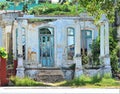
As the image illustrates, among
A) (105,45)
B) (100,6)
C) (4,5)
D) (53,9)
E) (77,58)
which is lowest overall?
(77,58)

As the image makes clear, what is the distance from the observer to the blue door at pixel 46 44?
33.5 meters

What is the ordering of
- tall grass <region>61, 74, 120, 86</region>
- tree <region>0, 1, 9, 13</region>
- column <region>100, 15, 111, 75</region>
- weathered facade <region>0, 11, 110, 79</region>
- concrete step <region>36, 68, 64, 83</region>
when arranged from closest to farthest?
1. tall grass <region>61, 74, 120, 86</region>
2. concrete step <region>36, 68, 64, 83</region>
3. column <region>100, 15, 111, 75</region>
4. weathered facade <region>0, 11, 110, 79</region>
5. tree <region>0, 1, 9, 13</region>

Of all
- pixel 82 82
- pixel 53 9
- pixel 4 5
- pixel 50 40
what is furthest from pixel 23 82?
pixel 4 5

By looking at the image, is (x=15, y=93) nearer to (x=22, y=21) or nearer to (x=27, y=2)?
(x=22, y=21)

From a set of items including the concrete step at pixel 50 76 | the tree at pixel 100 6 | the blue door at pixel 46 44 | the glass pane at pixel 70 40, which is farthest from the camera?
the glass pane at pixel 70 40

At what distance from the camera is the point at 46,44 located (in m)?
33.6

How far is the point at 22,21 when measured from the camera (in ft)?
104

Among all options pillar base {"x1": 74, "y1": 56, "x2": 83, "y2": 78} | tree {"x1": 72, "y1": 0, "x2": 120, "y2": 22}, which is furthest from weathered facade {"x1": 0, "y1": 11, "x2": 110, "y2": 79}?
tree {"x1": 72, "y1": 0, "x2": 120, "y2": 22}

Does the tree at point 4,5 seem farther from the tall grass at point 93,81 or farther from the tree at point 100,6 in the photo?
the tree at point 100,6

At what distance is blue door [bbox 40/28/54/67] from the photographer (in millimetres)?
33500

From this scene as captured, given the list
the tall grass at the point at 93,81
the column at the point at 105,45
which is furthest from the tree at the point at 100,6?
the column at the point at 105,45

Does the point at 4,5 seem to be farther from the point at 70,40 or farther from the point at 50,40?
the point at 70,40

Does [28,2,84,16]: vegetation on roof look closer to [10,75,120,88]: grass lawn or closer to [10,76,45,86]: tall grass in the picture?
[10,75,120,88]: grass lawn

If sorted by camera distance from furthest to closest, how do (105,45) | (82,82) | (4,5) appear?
(4,5)
(105,45)
(82,82)
